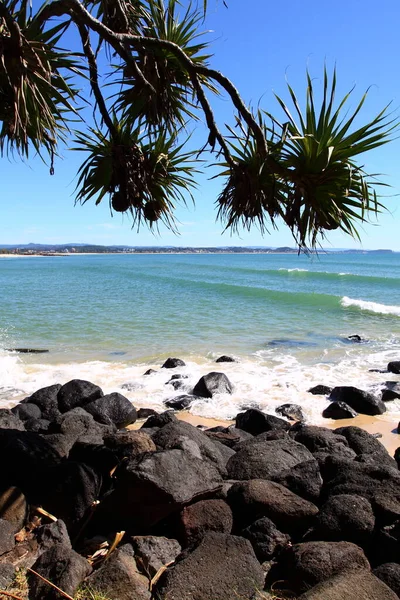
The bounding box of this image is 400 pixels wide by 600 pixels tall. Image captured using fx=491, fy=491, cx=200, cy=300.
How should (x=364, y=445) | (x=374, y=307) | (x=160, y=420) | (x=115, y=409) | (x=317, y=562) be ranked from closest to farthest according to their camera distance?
1. (x=317, y=562)
2. (x=364, y=445)
3. (x=160, y=420)
4. (x=115, y=409)
5. (x=374, y=307)

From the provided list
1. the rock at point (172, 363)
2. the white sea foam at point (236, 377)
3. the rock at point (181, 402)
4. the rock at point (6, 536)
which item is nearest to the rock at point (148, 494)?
the rock at point (6, 536)

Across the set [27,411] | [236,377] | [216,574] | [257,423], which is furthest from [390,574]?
[236,377]

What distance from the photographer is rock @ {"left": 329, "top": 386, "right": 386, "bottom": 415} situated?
363 inches

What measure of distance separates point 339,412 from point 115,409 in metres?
4.06

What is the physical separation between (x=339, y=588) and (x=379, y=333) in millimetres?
16610

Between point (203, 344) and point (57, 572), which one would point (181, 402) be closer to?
point (203, 344)

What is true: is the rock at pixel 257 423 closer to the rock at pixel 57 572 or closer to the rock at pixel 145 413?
the rock at pixel 145 413

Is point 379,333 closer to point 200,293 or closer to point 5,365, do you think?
point 5,365

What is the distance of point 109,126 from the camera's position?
162 inches

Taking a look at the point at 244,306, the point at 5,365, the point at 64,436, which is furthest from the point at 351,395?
the point at 244,306

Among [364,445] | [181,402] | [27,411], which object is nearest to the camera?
[364,445]

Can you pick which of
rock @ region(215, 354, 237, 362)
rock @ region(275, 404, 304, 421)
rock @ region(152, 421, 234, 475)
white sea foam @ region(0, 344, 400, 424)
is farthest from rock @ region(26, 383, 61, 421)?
rock @ region(215, 354, 237, 362)

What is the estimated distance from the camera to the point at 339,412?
902cm

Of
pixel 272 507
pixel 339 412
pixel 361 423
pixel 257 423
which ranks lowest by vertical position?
pixel 361 423
